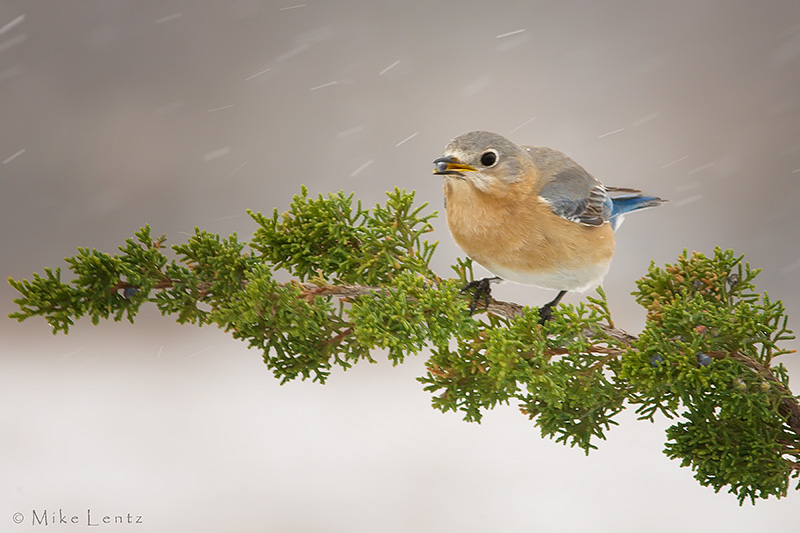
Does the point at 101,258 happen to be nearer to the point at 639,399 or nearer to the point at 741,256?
the point at 639,399

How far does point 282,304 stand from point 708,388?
632 millimetres

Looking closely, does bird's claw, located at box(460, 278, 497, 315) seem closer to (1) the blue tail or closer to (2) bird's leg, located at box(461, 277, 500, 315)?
(2) bird's leg, located at box(461, 277, 500, 315)

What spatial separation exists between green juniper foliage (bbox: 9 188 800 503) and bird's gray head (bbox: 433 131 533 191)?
0.09m

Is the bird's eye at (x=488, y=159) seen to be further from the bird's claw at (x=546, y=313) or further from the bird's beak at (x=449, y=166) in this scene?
the bird's claw at (x=546, y=313)

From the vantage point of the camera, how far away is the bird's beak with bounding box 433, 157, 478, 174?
1.17 meters

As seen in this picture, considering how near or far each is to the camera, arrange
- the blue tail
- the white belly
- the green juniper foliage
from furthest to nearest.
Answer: the blue tail → the white belly → the green juniper foliage

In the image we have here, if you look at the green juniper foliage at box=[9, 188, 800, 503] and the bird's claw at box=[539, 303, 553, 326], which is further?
the bird's claw at box=[539, 303, 553, 326]

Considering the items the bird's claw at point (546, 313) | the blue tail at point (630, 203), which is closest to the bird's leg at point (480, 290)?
the bird's claw at point (546, 313)

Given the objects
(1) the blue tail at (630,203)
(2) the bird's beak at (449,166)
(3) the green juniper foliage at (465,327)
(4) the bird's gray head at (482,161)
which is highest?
(1) the blue tail at (630,203)

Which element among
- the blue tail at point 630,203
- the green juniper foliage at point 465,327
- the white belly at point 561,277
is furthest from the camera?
the blue tail at point 630,203

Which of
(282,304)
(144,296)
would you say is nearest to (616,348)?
(282,304)

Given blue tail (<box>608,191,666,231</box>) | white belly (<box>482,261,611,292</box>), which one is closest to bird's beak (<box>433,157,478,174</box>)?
white belly (<box>482,261,611,292</box>)

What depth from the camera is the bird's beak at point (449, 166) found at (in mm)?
1168

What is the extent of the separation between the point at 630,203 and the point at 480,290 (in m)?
0.48
